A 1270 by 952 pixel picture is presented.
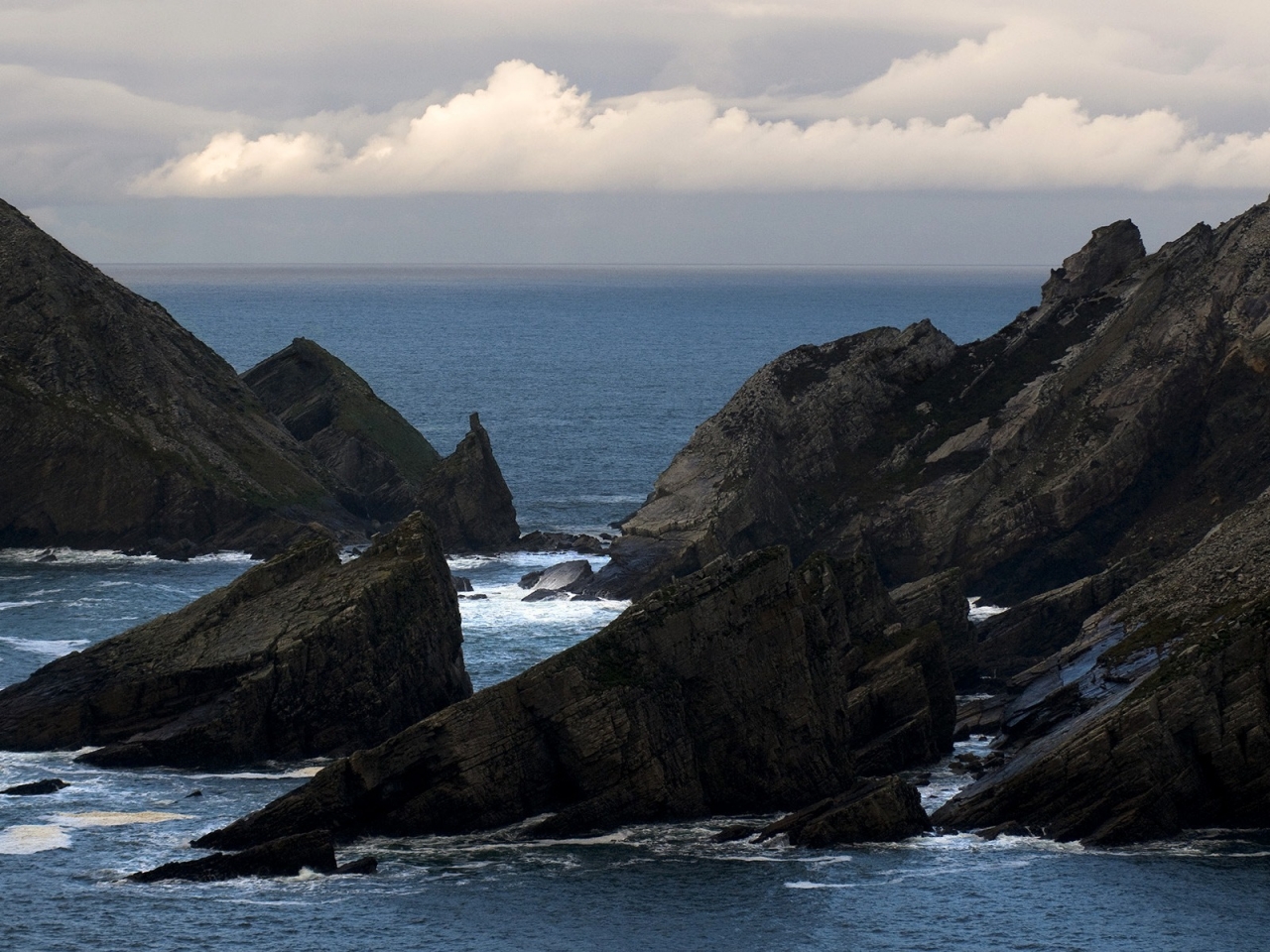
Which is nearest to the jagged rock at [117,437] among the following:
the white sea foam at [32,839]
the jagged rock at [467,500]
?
the jagged rock at [467,500]

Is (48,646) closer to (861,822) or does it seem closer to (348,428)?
(861,822)

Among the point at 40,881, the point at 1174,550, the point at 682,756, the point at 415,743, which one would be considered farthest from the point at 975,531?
the point at 40,881

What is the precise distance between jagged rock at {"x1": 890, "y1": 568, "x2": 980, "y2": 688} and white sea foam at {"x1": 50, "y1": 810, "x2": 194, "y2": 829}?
117ft

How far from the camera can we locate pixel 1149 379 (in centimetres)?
10069

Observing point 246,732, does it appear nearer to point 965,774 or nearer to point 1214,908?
point 965,774

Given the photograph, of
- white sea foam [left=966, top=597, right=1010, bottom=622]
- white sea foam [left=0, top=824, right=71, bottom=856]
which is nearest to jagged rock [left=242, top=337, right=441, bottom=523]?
white sea foam [left=966, top=597, right=1010, bottom=622]

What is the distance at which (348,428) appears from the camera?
13312 cm

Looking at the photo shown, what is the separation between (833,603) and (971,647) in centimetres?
1543

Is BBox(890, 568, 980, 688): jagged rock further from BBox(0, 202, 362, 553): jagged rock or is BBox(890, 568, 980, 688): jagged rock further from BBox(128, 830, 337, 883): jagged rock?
BBox(0, 202, 362, 553): jagged rock

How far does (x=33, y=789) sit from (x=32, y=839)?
5.03 metres

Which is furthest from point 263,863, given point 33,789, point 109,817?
point 33,789

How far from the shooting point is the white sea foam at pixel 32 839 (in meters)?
55.2

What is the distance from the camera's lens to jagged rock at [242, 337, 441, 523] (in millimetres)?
128875

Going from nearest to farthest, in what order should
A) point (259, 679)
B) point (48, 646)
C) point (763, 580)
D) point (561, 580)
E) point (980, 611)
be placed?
point (763, 580) → point (259, 679) → point (48, 646) → point (980, 611) → point (561, 580)
